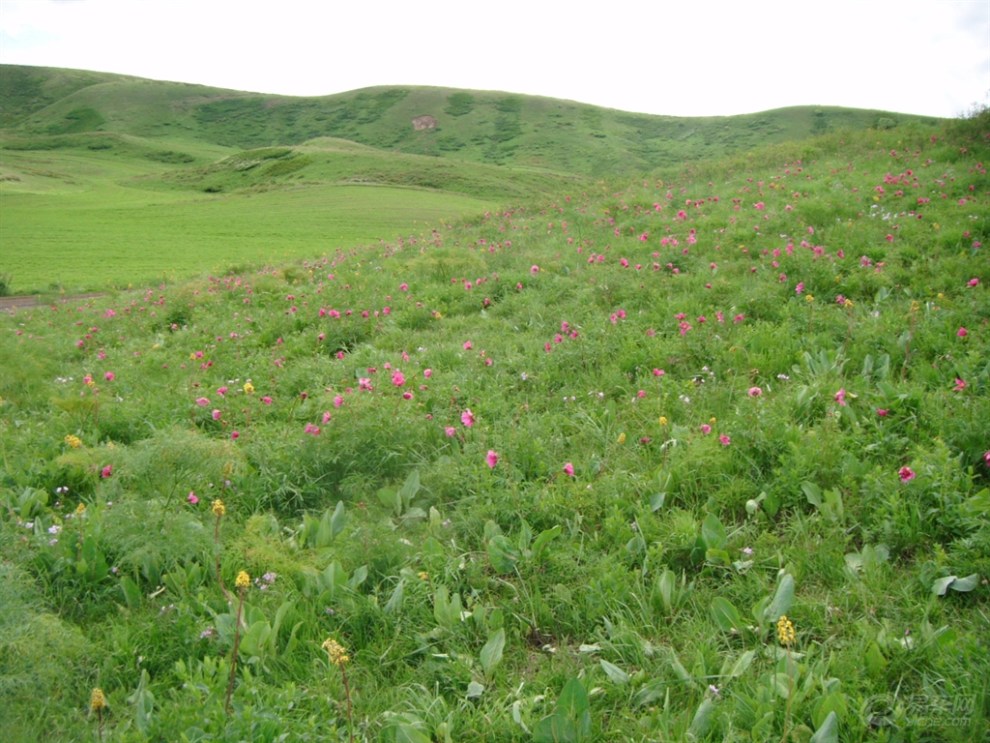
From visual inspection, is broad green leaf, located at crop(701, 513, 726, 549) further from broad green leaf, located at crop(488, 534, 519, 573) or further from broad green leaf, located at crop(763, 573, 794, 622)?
broad green leaf, located at crop(488, 534, 519, 573)

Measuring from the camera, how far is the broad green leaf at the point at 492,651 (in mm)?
3164

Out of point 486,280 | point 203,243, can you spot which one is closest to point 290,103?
point 203,243

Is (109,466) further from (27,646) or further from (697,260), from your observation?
(697,260)

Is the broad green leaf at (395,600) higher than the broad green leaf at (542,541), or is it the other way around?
the broad green leaf at (542,541)

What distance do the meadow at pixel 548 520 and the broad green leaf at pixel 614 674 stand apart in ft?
0.11

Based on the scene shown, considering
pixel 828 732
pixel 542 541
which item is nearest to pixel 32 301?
pixel 542 541

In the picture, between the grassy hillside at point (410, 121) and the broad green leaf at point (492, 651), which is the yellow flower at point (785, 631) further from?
the grassy hillside at point (410, 121)

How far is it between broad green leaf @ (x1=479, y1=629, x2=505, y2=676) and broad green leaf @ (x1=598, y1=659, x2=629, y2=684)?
1.65 feet

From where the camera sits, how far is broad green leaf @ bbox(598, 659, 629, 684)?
3004 mm

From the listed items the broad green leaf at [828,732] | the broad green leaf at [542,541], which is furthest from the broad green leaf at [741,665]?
the broad green leaf at [542,541]

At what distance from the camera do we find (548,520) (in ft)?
14.0

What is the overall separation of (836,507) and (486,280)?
6.71 meters

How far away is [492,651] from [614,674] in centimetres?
60

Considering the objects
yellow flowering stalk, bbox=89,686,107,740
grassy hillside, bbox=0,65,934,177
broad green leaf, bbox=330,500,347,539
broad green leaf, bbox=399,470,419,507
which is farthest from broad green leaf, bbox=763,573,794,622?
grassy hillside, bbox=0,65,934,177
